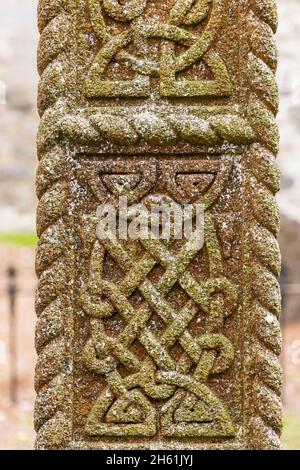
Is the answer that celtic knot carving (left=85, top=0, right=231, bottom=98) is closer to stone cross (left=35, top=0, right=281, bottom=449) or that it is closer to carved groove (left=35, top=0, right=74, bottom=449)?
stone cross (left=35, top=0, right=281, bottom=449)

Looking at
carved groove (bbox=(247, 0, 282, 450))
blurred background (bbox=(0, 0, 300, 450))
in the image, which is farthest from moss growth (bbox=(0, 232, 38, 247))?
carved groove (bbox=(247, 0, 282, 450))

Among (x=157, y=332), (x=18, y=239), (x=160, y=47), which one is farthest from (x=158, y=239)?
(x=18, y=239)

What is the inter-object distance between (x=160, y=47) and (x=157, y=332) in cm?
95

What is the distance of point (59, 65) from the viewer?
2605 millimetres

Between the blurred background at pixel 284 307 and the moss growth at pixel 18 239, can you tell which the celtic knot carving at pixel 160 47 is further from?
the moss growth at pixel 18 239

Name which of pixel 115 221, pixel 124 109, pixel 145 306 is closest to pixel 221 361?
pixel 145 306

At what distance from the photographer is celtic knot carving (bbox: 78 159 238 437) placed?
2.60 meters

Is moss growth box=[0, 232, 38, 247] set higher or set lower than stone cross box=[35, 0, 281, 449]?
higher

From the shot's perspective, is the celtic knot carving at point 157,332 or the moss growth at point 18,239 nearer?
the celtic knot carving at point 157,332

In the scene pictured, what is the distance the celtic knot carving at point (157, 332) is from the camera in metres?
2.60

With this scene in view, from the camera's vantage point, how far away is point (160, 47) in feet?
8.55

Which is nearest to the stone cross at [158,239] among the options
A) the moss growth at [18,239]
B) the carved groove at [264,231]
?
the carved groove at [264,231]

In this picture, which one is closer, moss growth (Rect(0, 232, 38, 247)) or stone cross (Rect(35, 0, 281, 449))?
stone cross (Rect(35, 0, 281, 449))
